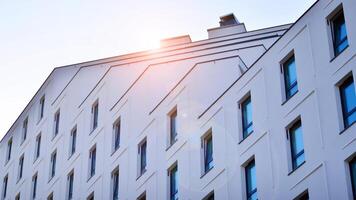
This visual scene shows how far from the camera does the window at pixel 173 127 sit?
4234 cm

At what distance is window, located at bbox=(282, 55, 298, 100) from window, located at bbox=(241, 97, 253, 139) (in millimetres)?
2410

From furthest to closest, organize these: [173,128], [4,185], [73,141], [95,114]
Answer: [4,185], [73,141], [95,114], [173,128]

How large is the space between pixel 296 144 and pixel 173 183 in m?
9.03

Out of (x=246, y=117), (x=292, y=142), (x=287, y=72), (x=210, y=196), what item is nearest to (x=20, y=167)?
(x=210, y=196)

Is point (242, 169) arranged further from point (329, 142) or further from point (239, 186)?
point (329, 142)

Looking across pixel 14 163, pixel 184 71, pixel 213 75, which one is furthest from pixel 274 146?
pixel 14 163

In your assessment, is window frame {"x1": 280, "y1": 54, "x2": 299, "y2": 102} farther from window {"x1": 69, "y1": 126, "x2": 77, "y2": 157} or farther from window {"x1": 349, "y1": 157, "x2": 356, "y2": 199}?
window {"x1": 69, "y1": 126, "x2": 77, "y2": 157}

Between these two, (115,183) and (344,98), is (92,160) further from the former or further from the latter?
(344,98)

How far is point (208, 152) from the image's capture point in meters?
39.7

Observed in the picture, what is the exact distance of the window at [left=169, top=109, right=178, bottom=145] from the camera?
42344 mm

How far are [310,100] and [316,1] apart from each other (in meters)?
4.21

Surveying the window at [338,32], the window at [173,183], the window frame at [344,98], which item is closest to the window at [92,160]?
the window at [173,183]

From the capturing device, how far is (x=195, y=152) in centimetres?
3997

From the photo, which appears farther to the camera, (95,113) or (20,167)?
(20,167)
